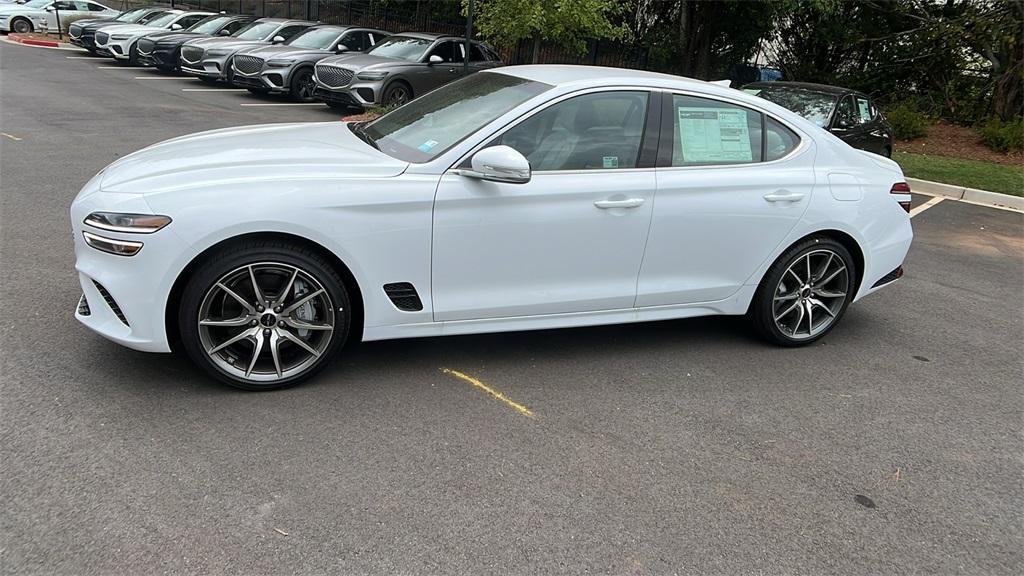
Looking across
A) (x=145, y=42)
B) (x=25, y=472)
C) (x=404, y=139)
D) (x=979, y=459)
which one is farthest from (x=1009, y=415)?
(x=145, y=42)

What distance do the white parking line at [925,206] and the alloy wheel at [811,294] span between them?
5.27 m

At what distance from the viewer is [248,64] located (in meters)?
16.2

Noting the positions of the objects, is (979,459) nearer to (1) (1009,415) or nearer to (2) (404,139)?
(1) (1009,415)

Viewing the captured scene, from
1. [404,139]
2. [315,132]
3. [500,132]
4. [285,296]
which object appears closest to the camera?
[285,296]

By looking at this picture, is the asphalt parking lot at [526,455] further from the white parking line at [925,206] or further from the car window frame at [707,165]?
the white parking line at [925,206]

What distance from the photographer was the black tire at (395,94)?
14.1m

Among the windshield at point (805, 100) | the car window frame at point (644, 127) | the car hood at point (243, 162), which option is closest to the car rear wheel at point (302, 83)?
the windshield at point (805, 100)

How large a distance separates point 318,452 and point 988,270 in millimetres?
6522

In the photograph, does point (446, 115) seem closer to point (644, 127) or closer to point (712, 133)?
point (644, 127)

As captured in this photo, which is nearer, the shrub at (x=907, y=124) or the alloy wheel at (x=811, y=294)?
the alloy wheel at (x=811, y=294)

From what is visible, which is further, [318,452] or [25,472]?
[318,452]

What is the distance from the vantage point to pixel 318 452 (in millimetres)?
3350

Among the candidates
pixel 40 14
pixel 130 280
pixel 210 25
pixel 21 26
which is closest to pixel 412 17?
pixel 210 25

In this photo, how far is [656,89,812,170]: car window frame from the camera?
4348 millimetres
